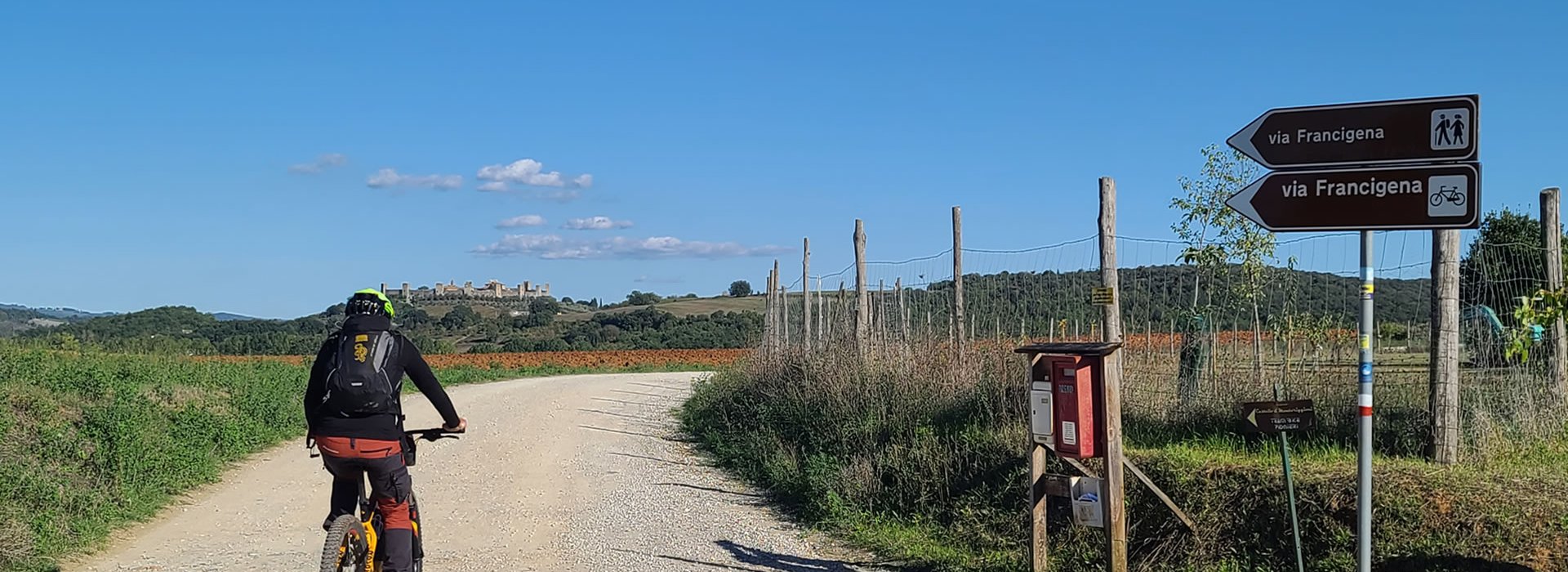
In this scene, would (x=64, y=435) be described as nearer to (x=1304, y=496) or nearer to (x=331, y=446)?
(x=331, y=446)

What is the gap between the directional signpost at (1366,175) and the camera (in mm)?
6035

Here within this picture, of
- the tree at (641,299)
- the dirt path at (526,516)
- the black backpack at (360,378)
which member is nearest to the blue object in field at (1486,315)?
the dirt path at (526,516)

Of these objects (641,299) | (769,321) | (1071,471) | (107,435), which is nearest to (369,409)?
(1071,471)

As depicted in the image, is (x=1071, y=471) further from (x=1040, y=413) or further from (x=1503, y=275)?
(x=1503, y=275)

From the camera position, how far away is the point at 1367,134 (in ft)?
20.5

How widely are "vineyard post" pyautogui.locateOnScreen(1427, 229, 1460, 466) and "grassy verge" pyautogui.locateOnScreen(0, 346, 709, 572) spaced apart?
388 inches

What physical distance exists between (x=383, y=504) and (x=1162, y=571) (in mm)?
4830

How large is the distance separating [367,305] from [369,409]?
64cm

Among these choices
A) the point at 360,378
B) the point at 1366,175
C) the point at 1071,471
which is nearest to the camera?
the point at 1366,175

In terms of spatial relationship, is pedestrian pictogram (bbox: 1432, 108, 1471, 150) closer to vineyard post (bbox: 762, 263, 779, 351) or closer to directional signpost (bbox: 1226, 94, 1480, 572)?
directional signpost (bbox: 1226, 94, 1480, 572)

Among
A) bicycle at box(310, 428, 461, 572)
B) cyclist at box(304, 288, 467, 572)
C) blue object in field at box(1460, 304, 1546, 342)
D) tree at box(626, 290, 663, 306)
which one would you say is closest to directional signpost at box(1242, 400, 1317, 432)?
blue object in field at box(1460, 304, 1546, 342)

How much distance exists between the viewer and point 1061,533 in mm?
9016

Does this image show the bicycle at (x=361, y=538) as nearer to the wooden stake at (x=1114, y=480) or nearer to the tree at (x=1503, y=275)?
the wooden stake at (x=1114, y=480)

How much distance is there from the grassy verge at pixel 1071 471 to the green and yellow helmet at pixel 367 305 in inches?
171
